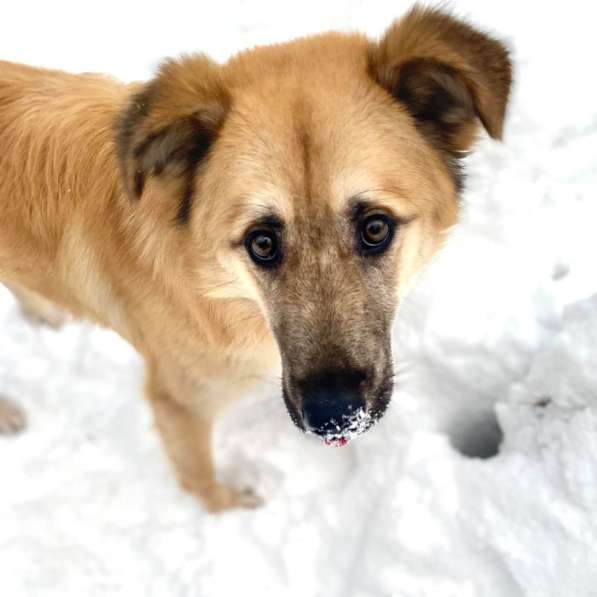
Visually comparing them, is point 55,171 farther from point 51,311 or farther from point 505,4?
point 505,4

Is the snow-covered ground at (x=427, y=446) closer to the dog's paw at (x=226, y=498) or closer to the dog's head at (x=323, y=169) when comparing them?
the dog's paw at (x=226, y=498)

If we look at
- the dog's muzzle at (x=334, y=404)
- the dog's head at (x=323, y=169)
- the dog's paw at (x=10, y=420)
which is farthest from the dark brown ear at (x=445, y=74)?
the dog's paw at (x=10, y=420)

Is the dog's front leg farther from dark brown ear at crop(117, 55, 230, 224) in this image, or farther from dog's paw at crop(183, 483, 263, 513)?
dark brown ear at crop(117, 55, 230, 224)

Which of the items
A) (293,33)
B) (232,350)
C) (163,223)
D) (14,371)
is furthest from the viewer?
(293,33)

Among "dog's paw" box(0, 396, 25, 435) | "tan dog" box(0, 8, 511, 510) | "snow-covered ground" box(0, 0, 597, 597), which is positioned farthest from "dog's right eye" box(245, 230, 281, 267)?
"dog's paw" box(0, 396, 25, 435)

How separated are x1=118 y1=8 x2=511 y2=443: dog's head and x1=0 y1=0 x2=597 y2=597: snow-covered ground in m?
0.73

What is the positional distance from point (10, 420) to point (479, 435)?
2709 mm

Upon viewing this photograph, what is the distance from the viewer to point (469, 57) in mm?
2061

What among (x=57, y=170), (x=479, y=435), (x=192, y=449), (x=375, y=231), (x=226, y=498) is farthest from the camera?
(x=226, y=498)

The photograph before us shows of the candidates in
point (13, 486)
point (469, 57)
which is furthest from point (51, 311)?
point (469, 57)

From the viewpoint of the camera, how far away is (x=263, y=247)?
2.17 m

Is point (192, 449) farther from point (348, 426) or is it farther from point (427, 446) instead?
point (348, 426)

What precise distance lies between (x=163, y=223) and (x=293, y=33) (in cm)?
289

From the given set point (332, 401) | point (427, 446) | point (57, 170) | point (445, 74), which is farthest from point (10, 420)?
point (445, 74)
